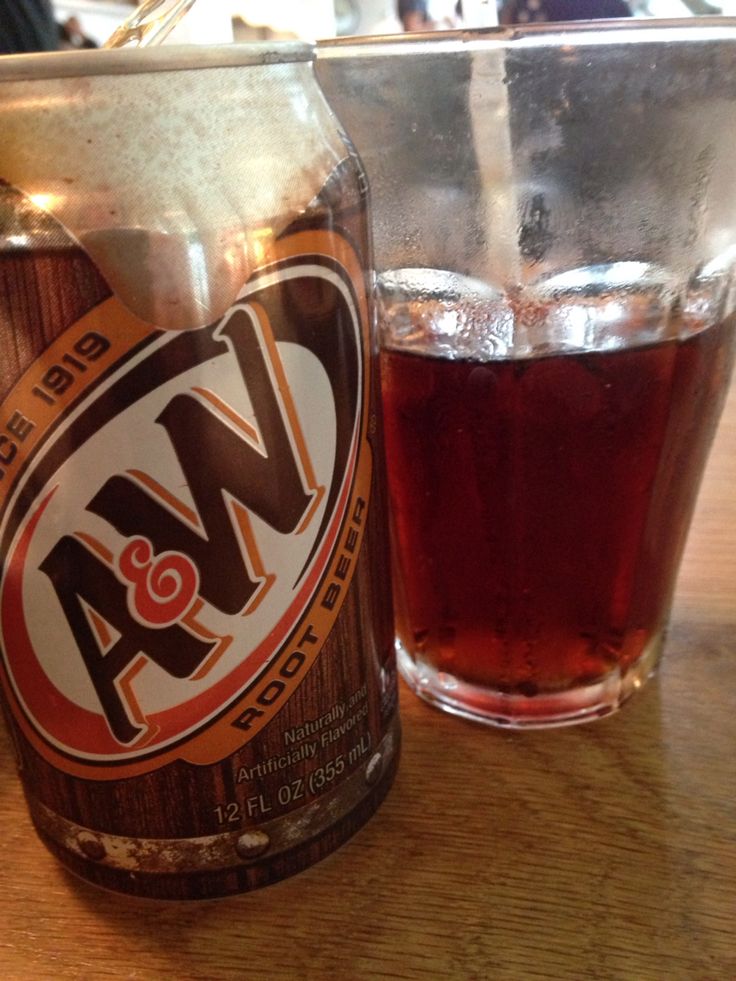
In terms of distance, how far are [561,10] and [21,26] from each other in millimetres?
515

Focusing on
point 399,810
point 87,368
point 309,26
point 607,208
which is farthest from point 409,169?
point 309,26

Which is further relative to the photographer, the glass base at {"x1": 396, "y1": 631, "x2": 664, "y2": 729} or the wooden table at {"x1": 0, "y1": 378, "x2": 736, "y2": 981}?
the glass base at {"x1": 396, "y1": 631, "x2": 664, "y2": 729}

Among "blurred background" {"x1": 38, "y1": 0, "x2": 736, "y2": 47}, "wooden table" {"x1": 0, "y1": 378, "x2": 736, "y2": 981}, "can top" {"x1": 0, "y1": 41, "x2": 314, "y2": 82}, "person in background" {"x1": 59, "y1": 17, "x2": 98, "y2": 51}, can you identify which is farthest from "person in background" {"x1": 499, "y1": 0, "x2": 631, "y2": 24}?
"person in background" {"x1": 59, "y1": 17, "x2": 98, "y2": 51}

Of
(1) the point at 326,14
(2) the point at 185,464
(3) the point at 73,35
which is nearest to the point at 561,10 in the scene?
(1) the point at 326,14

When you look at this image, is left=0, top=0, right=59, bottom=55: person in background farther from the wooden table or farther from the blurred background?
the wooden table

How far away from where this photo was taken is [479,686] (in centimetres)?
53

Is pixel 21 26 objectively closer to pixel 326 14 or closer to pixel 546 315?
pixel 326 14

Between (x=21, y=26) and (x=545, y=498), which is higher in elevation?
(x=21, y=26)

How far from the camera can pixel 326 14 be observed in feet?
3.15

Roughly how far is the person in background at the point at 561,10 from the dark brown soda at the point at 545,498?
9.0 inches

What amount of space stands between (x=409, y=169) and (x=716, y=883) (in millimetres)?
347

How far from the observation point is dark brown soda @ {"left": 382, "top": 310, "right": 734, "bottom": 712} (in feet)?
1.49

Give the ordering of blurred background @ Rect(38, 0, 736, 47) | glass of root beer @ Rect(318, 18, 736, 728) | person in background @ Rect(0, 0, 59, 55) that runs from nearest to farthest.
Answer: glass of root beer @ Rect(318, 18, 736, 728)
blurred background @ Rect(38, 0, 736, 47)
person in background @ Rect(0, 0, 59, 55)

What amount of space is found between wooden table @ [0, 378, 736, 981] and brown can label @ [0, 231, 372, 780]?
0.07 m
